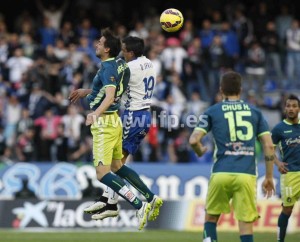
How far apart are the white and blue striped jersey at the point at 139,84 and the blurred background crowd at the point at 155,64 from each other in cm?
738

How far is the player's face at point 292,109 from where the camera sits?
15.4 meters

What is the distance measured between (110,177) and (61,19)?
14.3m

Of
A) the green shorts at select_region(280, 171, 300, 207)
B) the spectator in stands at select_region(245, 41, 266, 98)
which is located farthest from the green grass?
the spectator in stands at select_region(245, 41, 266, 98)

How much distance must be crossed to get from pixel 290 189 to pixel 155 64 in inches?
394

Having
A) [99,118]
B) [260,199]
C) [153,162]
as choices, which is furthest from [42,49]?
[99,118]

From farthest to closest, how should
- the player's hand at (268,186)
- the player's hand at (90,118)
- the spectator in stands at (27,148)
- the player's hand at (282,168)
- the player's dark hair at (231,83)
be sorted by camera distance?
1. the spectator in stands at (27,148)
2. the player's hand at (282,168)
3. the player's hand at (90,118)
4. the player's hand at (268,186)
5. the player's dark hair at (231,83)

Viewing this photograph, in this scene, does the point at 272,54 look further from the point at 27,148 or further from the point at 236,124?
the point at 236,124

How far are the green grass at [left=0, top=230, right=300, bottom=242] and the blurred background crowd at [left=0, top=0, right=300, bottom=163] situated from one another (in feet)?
13.7

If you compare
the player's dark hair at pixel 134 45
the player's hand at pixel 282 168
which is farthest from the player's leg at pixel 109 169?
the player's hand at pixel 282 168

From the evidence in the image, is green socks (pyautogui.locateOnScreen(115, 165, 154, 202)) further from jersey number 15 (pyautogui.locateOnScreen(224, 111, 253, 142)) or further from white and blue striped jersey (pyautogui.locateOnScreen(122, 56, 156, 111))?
jersey number 15 (pyautogui.locateOnScreen(224, 111, 253, 142))

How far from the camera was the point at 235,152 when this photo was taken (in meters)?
12.3

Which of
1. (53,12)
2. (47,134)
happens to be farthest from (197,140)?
(53,12)

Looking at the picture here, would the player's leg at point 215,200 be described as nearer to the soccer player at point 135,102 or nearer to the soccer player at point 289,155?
the soccer player at point 135,102

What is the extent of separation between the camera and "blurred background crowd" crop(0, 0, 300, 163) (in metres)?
23.6
